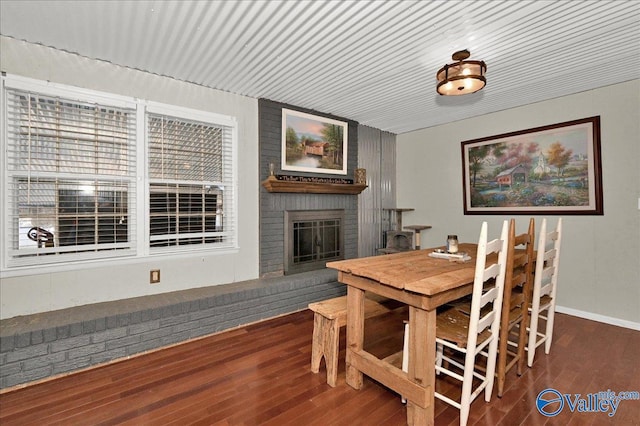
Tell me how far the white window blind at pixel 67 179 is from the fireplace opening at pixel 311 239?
176 cm

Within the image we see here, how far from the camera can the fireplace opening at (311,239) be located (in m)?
3.92

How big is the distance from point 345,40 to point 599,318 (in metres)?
3.97

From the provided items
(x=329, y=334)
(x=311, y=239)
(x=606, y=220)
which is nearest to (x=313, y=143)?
(x=311, y=239)

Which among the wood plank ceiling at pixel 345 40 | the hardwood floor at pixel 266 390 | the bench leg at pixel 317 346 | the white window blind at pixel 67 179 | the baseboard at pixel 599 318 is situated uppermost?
the wood plank ceiling at pixel 345 40

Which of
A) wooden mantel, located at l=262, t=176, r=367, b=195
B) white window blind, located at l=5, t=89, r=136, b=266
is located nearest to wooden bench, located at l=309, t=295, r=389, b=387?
wooden mantel, located at l=262, t=176, r=367, b=195

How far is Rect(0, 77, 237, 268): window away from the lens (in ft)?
8.04

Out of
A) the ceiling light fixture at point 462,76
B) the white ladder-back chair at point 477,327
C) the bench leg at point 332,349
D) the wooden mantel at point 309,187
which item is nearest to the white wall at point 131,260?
the wooden mantel at point 309,187

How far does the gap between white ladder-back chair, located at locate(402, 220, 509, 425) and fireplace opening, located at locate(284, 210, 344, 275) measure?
2.19 meters

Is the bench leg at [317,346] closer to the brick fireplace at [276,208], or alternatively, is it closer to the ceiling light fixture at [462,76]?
the brick fireplace at [276,208]

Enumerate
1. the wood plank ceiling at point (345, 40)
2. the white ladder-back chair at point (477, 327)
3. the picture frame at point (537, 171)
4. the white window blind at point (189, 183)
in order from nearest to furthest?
the white ladder-back chair at point (477, 327) → the wood plank ceiling at point (345, 40) → the white window blind at point (189, 183) → the picture frame at point (537, 171)

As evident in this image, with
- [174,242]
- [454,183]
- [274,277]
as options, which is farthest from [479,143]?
[174,242]

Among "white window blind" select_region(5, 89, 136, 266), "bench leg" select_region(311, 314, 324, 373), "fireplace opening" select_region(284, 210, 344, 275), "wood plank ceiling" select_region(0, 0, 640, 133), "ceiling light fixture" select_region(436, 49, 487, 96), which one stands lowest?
"bench leg" select_region(311, 314, 324, 373)

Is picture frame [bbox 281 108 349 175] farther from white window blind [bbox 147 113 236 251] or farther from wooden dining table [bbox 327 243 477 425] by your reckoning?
wooden dining table [bbox 327 243 477 425]

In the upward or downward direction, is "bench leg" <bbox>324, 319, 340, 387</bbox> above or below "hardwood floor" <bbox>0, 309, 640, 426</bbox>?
above
